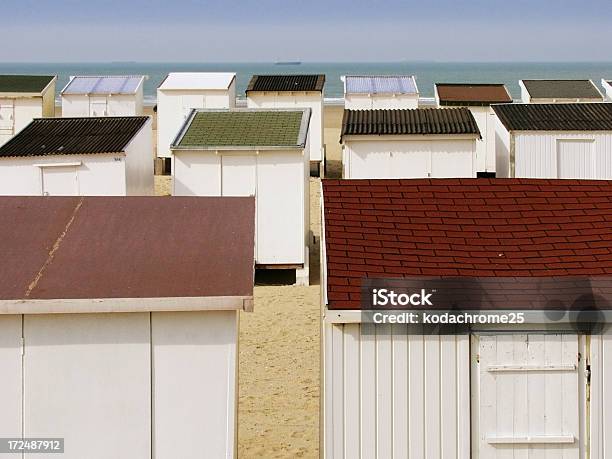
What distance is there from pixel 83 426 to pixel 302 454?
9.72 feet

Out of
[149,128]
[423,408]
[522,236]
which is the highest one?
[149,128]

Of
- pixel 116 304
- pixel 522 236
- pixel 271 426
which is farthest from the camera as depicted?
pixel 271 426

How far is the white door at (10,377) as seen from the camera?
6.99m

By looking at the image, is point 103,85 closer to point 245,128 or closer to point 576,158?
point 245,128

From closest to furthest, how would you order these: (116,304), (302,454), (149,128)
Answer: (116,304)
(302,454)
(149,128)

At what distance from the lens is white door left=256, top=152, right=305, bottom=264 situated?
15578 millimetres

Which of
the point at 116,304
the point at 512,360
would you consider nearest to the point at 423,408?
the point at 512,360

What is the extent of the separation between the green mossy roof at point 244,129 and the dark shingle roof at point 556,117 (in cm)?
436

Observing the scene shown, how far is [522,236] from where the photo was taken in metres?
7.88

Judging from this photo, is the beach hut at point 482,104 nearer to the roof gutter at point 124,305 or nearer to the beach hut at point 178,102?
the beach hut at point 178,102

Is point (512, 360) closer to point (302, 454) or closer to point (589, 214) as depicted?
point (589, 214)

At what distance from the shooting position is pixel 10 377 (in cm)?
702

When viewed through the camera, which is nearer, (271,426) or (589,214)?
(589,214)

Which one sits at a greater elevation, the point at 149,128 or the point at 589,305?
the point at 149,128
